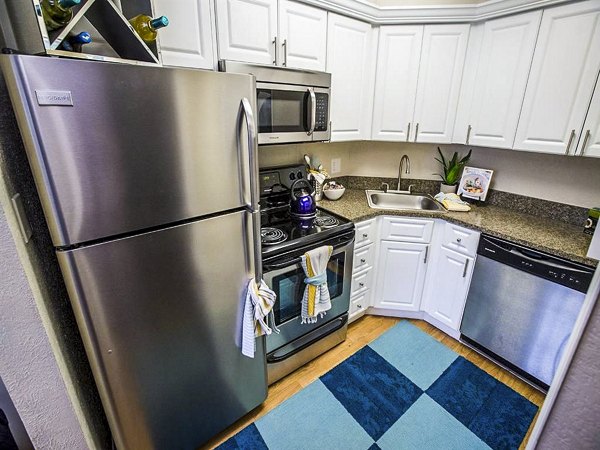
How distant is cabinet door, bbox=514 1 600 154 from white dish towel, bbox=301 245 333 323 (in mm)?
1472

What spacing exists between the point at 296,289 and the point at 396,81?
1.65 m

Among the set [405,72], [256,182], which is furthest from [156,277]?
[405,72]

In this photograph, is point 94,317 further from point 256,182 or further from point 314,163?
point 314,163

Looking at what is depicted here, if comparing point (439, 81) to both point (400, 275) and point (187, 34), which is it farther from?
point (187, 34)

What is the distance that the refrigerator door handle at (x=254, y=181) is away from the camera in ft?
3.55

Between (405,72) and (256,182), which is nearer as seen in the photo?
(256,182)

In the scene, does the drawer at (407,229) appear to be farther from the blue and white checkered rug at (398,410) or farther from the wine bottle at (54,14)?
the wine bottle at (54,14)

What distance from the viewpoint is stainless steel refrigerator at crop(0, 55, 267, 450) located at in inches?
31.4

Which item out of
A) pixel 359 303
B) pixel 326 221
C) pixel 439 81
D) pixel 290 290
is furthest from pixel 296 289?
pixel 439 81

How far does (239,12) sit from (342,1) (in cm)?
72

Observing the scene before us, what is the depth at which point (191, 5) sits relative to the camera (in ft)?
4.24

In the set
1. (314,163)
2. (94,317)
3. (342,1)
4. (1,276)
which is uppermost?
(342,1)

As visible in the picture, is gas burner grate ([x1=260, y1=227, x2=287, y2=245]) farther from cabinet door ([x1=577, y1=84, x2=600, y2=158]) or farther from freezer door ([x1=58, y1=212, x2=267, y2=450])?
cabinet door ([x1=577, y1=84, x2=600, y2=158])

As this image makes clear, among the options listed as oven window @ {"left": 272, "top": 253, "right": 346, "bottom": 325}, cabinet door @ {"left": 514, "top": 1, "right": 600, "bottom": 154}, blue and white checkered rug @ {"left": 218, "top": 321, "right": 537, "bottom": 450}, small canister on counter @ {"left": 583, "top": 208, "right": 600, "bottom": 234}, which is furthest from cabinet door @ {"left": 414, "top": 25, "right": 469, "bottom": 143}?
blue and white checkered rug @ {"left": 218, "top": 321, "right": 537, "bottom": 450}
